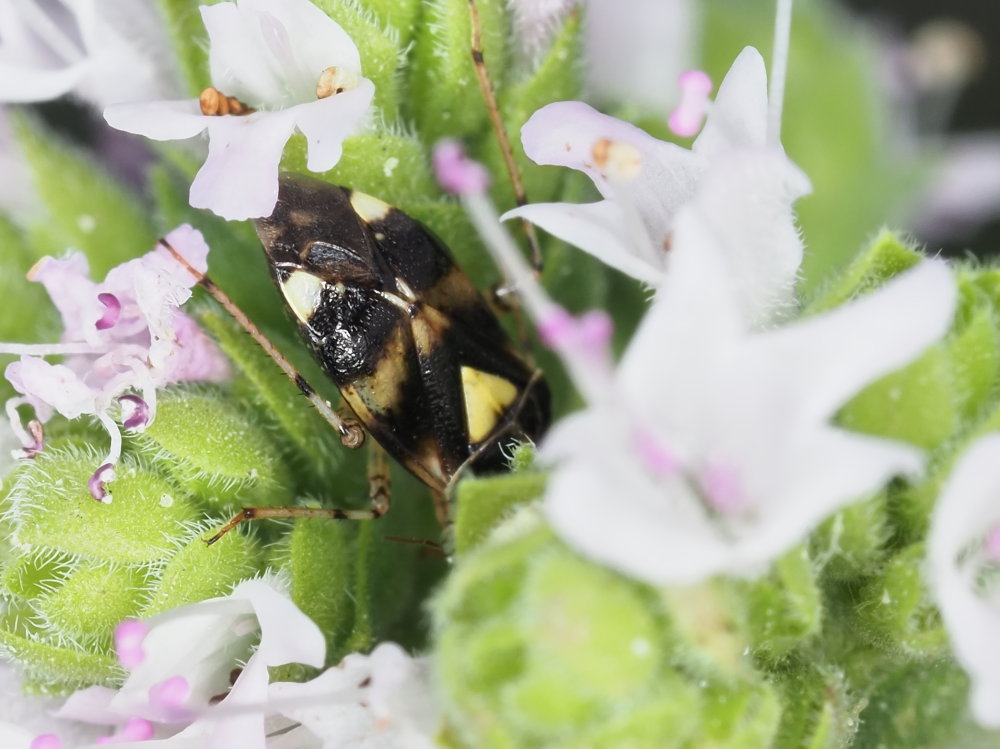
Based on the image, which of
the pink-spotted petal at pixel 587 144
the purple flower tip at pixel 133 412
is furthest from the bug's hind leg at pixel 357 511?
the pink-spotted petal at pixel 587 144

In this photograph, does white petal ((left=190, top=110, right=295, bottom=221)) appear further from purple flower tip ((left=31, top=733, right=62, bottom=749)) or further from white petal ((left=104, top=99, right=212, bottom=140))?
purple flower tip ((left=31, top=733, right=62, bottom=749))

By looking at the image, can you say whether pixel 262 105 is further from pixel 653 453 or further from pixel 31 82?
pixel 653 453

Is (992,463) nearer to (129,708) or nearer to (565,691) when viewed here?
(565,691)

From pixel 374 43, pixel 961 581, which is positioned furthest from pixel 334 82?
pixel 961 581

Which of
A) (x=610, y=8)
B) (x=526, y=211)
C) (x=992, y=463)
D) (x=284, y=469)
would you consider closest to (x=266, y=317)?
(x=284, y=469)

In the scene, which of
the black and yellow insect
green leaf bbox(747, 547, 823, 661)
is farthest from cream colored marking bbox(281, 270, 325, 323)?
green leaf bbox(747, 547, 823, 661)

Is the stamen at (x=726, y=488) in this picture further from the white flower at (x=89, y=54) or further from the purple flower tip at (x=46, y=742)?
the white flower at (x=89, y=54)
